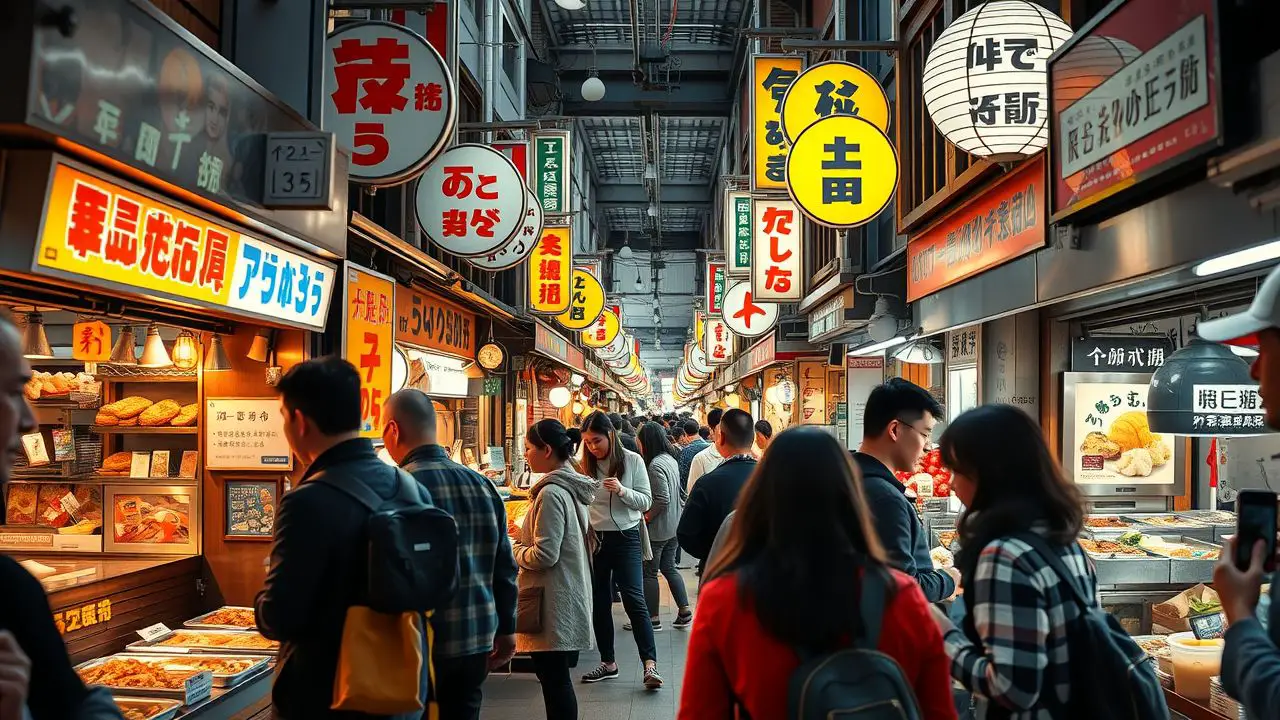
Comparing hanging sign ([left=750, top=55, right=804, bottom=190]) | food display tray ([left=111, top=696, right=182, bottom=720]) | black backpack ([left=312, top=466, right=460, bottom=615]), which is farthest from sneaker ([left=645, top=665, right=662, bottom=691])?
hanging sign ([left=750, top=55, right=804, bottom=190])

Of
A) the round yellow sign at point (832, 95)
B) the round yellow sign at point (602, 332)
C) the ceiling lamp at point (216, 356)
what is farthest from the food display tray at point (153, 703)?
the round yellow sign at point (602, 332)

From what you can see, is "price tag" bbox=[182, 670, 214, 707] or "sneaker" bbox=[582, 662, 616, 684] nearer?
"price tag" bbox=[182, 670, 214, 707]

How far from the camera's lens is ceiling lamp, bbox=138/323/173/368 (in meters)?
6.42

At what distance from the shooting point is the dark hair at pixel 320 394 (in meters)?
3.36

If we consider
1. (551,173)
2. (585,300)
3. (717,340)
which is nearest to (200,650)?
(551,173)

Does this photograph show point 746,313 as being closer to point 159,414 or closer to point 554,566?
point 554,566

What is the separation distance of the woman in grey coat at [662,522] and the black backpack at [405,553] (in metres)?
6.33

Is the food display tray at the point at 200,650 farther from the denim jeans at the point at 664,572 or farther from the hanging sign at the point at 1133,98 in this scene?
the hanging sign at the point at 1133,98

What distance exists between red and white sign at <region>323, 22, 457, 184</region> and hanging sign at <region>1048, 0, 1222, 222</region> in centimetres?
413

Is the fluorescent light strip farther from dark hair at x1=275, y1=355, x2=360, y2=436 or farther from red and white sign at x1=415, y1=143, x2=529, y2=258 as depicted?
red and white sign at x1=415, y1=143, x2=529, y2=258

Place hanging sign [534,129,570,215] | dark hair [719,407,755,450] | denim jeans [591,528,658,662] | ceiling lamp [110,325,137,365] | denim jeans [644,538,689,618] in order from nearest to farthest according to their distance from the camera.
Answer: ceiling lamp [110,325,137,365] < dark hair [719,407,755,450] < denim jeans [591,528,658,662] < denim jeans [644,538,689,618] < hanging sign [534,129,570,215]

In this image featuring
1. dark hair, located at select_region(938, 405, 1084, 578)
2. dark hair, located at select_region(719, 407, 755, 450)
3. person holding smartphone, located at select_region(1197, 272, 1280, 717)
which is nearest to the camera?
person holding smartphone, located at select_region(1197, 272, 1280, 717)

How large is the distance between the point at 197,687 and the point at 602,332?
68.2 feet

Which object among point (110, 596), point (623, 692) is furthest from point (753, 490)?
point (623, 692)
